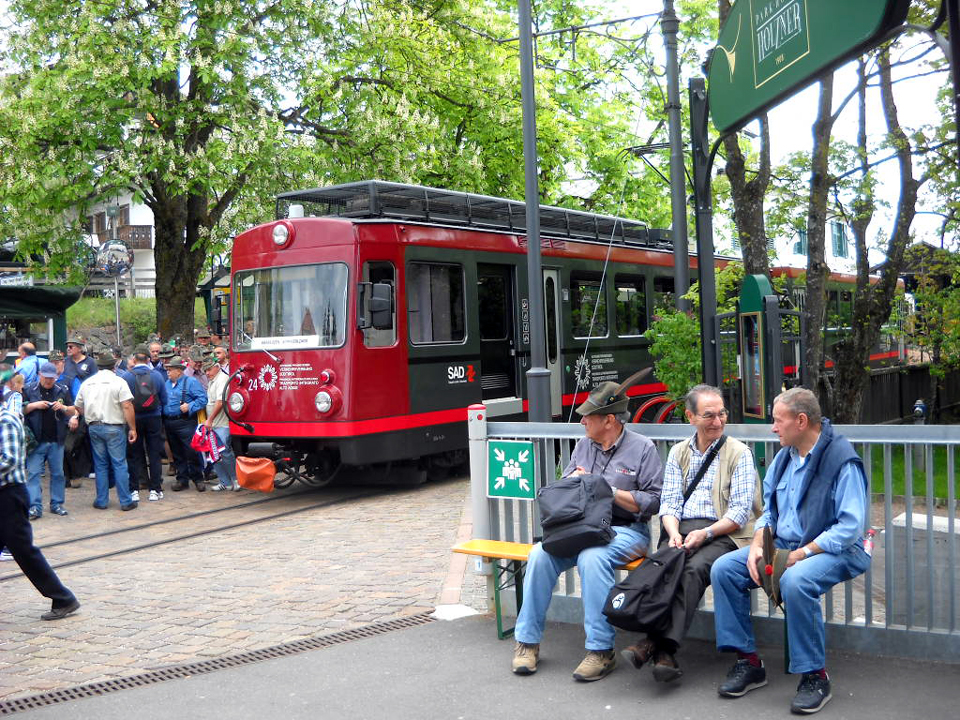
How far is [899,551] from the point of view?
583 centimetres

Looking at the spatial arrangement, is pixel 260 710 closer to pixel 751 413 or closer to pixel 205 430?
pixel 751 413

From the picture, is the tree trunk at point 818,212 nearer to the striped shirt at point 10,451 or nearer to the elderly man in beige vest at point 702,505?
the elderly man in beige vest at point 702,505

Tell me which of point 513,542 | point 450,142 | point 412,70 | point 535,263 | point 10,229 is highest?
point 412,70

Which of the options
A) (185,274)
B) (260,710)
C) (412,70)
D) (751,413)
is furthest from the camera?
(412,70)

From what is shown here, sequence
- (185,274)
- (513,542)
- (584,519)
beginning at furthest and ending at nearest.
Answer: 1. (185,274)
2. (513,542)
3. (584,519)

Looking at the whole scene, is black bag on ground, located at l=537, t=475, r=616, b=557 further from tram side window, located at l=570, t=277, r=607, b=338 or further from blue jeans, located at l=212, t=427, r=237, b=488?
tram side window, located at l=570, t=277, r=607, b=338

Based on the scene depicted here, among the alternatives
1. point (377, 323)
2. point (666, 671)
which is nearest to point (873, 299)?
point (377, 323)

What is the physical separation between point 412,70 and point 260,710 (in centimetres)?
1720

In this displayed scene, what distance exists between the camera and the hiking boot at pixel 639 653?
5.14 m

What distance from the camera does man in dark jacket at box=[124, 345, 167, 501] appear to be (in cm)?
1249

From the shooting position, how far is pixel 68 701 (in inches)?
213

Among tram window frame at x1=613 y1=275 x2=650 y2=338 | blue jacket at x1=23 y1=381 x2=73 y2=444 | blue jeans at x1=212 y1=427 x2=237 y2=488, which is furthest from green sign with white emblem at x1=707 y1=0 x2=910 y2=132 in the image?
tram window frame at x1=613 y1=275 x2=650 y2=338

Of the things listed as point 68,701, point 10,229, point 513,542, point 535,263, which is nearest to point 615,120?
point 10,229

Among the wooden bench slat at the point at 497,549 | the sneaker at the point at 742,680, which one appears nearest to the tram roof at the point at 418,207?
the wooden bench slat at the point at 497,549
